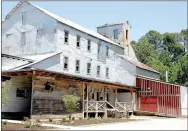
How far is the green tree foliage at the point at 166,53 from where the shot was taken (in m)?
53.2

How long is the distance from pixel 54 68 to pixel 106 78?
32.6 ft

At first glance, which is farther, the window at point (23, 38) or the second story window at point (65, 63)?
the window at point (23, 38)

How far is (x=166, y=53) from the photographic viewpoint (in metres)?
60.2

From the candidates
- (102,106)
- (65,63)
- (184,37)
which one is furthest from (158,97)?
(184,37)

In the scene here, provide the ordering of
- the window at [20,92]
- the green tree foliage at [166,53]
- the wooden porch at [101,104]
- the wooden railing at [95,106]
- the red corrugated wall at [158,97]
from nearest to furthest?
the window at [20,92] < the wooden railing at [95,106] < the wooden porch at [101,104] < the red corrugated wall at [158,97] < the green tree foliage at [166,53]

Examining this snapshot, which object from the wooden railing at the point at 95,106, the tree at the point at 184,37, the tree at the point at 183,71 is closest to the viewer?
the wooden railing at the point at 95,106

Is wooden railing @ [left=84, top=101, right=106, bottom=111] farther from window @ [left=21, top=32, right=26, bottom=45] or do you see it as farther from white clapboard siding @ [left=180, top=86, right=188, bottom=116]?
window @ [left=21, top=32, right=26, bottom=45]

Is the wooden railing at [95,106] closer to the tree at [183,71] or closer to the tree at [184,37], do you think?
the tree at [183,71]

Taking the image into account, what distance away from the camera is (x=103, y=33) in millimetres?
40812

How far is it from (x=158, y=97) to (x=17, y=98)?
16228 millimetres

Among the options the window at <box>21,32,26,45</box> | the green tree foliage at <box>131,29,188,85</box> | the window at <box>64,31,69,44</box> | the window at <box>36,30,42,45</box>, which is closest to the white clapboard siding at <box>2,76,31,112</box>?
the window at <box>36,30,42,45</box>

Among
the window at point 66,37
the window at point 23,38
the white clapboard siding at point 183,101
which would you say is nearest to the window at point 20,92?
the window at point 66,37

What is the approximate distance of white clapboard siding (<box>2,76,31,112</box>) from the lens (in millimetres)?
20198

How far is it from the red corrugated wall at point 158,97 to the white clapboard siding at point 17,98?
14.8 metres
